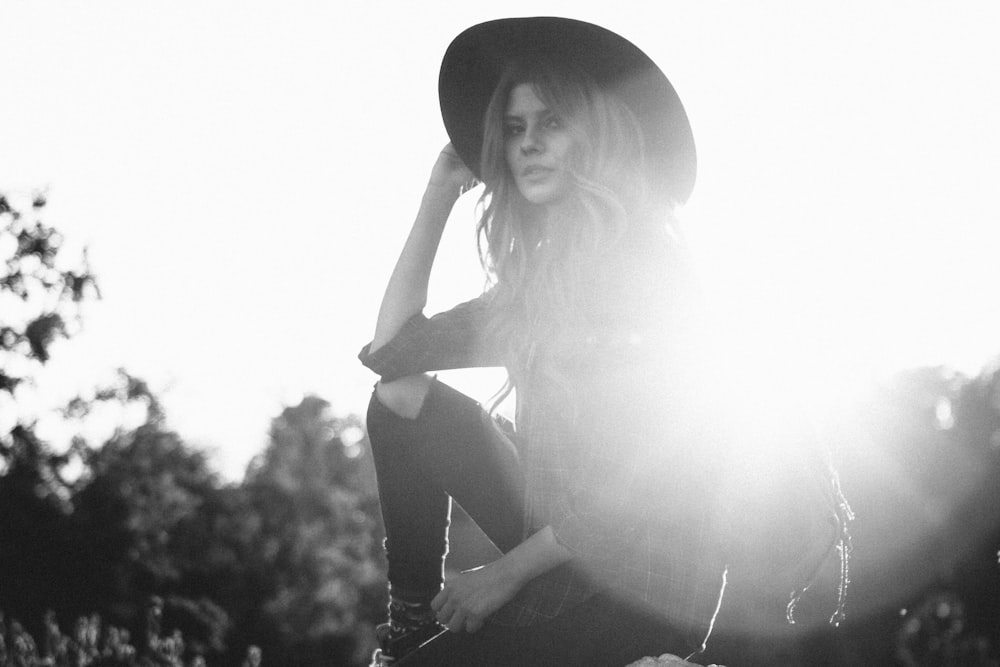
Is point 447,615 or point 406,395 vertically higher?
point 406,395

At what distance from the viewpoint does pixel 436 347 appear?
11.1ft

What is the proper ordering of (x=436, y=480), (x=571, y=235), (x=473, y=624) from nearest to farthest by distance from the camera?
(x=473, y=624)
(x=436, y=480)
(x=571, y=235)

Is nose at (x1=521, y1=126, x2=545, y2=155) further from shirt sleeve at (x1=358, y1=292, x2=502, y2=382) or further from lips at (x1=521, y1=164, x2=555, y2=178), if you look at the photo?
shirt sleeve at (x1=358, y1=292, x2=502, y2=382)

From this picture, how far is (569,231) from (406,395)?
0.77 m

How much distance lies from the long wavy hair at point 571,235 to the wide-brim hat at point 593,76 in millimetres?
50

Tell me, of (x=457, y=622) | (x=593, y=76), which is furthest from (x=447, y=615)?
(x=593, y=76)

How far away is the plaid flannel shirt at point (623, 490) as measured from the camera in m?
3.04

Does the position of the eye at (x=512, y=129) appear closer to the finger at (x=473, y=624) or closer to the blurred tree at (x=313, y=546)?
the finger at (x=473, y=624)

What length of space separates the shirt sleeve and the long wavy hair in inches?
2.9

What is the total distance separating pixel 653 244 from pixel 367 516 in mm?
47559

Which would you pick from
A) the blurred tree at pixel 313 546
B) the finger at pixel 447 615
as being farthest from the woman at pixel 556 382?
the blurred tree at pixel 313 546

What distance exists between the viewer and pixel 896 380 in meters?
37.4

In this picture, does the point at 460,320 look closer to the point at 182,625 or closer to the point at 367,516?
the point at 182,625

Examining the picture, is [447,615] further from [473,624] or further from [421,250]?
[421,250]
